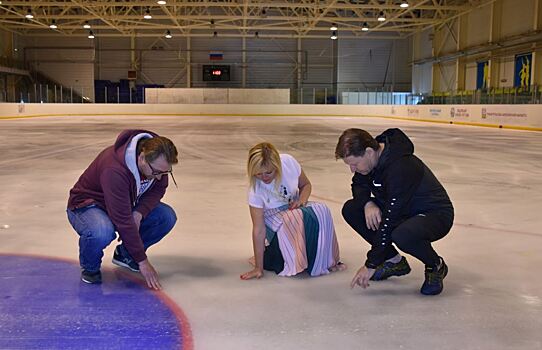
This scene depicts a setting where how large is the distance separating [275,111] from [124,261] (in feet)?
108

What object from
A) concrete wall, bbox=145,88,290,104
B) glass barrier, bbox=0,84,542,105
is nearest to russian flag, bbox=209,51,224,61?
glass barrier, bbox=0,84,542,105

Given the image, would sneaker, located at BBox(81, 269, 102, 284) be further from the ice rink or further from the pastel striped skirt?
the pastel striped skirt

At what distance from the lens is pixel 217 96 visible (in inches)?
1442

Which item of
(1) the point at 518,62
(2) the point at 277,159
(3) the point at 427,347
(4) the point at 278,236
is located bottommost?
(3) the point at 427,347

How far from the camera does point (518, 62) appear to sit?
28.5 m

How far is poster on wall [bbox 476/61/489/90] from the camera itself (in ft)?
104

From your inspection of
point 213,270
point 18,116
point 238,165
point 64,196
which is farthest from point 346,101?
point 213,270

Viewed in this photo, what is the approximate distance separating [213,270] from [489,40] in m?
31.3

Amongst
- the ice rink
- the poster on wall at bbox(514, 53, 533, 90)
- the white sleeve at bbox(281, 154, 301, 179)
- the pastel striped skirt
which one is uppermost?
the poster on wall at bbox(514, 53, 533, 90)

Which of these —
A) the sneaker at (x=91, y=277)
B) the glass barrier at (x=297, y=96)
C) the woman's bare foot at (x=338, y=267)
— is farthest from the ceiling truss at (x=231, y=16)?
the sneaker at (x=91, y=277)

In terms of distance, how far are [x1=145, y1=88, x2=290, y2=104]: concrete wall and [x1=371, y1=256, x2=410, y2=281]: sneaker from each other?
3338cm

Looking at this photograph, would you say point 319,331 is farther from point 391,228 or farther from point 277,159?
point 277,159

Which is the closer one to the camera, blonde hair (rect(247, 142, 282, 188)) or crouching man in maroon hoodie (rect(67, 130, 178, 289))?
crouching man in maroon hoodie (rect(67, 130, 178, 289))

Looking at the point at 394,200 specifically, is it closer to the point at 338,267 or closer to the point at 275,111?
the point at 338,267
